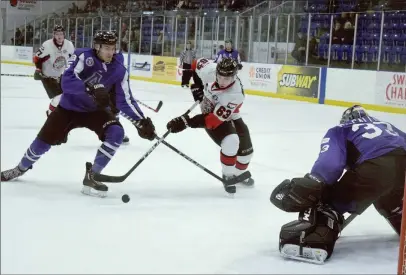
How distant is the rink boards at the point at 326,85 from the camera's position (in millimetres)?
8078

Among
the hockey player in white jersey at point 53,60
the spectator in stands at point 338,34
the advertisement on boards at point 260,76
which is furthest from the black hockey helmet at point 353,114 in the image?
the advertisement on boards at point 260,76

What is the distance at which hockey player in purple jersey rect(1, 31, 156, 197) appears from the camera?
3.14 meters

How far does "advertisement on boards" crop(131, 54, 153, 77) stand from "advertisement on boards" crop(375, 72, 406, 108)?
622cm

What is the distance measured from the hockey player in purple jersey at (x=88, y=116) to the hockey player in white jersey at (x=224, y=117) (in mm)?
312

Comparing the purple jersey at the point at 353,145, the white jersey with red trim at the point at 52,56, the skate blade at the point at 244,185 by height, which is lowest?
the skate blade at the point at 244,185

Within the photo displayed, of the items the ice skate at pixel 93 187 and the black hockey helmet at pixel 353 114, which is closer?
the black hockey helmet at pixel 353 114

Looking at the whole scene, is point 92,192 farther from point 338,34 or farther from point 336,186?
point 338,34

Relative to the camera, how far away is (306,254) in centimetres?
220

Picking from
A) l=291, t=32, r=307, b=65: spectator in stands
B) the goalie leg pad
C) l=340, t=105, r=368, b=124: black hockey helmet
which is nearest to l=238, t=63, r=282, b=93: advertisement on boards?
l=291, t=32, r=307, b=65: spectator in stands

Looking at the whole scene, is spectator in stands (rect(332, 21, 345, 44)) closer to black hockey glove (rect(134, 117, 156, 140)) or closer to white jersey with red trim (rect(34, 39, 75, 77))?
white jersey with red trim (rect(34, 39, 75, 77))

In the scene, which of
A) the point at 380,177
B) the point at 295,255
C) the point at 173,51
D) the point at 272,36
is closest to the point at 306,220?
the point at 295,255

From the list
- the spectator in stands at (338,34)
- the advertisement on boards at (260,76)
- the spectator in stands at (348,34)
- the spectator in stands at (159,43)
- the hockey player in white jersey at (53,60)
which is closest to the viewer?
the hockey player in white jersey at (53,60)

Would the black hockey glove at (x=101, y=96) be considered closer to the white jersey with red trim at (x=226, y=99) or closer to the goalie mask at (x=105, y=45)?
the goalie mask at (x=105, y=45)

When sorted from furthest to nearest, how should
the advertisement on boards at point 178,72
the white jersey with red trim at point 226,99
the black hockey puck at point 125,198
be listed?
the advertisement on boards at point 178,72 → the white jersey with red trim at point 226,99 → the black hockey puck at point 125,198
